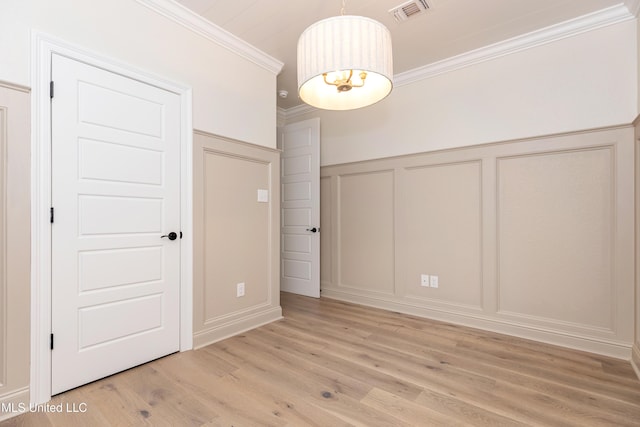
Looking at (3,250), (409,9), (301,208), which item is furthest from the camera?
(301,208)

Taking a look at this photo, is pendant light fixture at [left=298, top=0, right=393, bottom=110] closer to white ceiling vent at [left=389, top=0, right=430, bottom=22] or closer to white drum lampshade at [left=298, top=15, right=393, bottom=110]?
white drum lampshade at [left=298, top=15, right=393, bottom=110]

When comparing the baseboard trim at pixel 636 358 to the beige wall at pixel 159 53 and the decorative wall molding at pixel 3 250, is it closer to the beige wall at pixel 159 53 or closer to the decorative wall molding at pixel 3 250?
the beige wall at pixel 159 53

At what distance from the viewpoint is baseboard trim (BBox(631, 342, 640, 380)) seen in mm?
2141

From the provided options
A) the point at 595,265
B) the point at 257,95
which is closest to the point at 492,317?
the point at 595,265

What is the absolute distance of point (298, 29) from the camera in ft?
8.83

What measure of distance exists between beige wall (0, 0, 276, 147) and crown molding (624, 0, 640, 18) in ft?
9.83

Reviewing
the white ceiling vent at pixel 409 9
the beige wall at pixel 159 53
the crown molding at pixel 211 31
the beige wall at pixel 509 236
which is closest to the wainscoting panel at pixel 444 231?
the beige wall at pixel 509 236

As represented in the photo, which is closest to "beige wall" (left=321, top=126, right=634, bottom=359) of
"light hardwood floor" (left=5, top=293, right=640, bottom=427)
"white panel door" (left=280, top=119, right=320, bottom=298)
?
"light hardwood floor" (left=5, top=293, right=640, bottom=427)

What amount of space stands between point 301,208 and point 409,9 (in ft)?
8.45

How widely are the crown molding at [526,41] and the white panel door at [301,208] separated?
1383mm

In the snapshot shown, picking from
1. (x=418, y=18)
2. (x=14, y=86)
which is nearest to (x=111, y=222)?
(x=14, y=86)

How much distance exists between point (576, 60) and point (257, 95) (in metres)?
2.85

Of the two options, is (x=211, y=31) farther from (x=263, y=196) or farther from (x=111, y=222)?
(x=111, y=222)

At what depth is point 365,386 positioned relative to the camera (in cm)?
196
